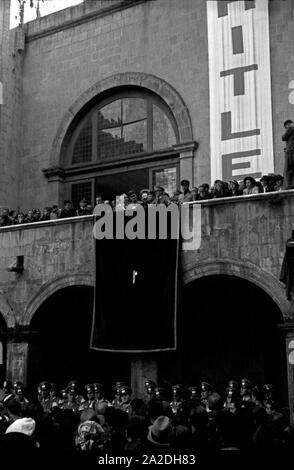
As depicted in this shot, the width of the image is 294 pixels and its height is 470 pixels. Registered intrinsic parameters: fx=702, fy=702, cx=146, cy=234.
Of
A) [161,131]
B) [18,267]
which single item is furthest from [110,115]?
[18,267]

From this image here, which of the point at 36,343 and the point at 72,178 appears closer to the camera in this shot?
the point at 36,343

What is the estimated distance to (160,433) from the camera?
282 inches

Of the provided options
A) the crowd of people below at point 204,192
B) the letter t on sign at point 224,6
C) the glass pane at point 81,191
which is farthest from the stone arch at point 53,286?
the letter t on sign at point 224,6

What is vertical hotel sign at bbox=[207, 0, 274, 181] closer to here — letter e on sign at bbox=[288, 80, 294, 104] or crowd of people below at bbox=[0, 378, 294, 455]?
letter e on sign at bbox=[288, 80, 294, 104]

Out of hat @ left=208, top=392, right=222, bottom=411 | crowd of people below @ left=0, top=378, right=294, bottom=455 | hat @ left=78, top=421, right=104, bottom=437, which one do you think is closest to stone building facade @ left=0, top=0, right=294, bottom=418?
hat @ left=208, top=392, right=222, bottom=411

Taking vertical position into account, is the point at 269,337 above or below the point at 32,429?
above

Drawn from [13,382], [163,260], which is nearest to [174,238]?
[163,260]

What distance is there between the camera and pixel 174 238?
677 inches

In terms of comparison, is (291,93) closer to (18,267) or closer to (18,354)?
(18,267)

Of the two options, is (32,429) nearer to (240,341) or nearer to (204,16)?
(240,341)

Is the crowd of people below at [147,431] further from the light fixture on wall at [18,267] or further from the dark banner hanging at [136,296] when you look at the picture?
the light fixture on wall at [18,267]

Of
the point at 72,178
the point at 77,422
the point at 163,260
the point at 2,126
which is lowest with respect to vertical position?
the point at 77,422

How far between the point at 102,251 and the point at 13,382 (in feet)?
14.3

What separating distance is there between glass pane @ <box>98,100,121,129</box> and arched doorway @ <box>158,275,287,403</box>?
760 centimetres
